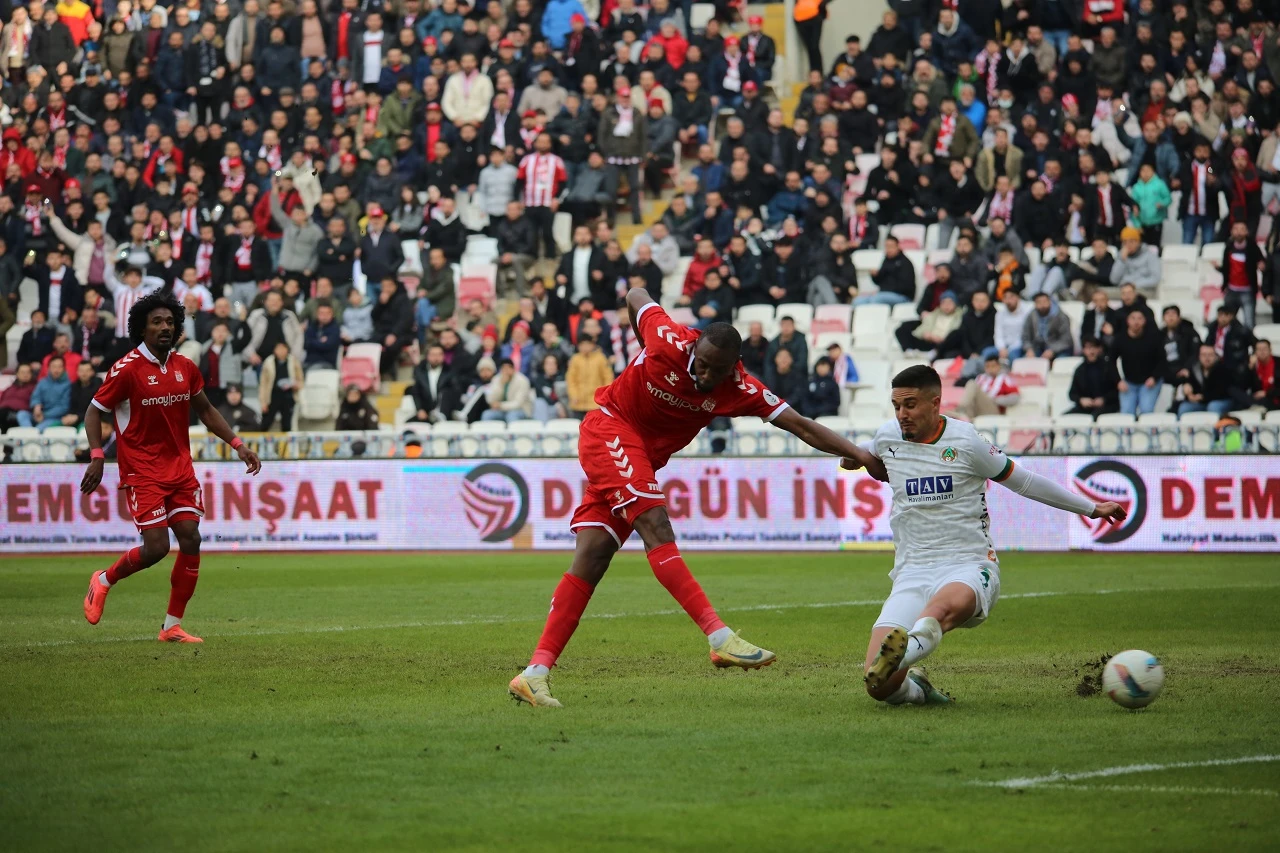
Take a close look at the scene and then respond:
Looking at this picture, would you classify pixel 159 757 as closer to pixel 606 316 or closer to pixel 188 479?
pixel 188 479

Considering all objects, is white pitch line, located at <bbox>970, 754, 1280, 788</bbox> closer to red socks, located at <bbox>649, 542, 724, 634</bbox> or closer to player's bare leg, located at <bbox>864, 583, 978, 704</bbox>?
player's bare leg, located at <bbox>864, 583, 978, 704</bbox>

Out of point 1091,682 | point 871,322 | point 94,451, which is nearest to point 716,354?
point 1091,682

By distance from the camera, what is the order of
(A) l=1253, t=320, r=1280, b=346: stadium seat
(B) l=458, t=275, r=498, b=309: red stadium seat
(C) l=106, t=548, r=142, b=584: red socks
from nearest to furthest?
(C) l=106, t=548, r=142, b=584: red socks
(A) l=1253, t=320, r=1280, b=346: stadium seat
(B) l=458, t=275, r=498, b=309: red stadium seat

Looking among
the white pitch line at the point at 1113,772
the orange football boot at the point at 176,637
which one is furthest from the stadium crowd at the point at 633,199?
the white pitch line at the point at 1113,772

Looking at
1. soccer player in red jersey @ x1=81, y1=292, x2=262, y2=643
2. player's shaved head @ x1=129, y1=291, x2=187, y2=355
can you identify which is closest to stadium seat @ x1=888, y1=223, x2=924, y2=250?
soccer player in red jersey @ x1=81, y1=292, x2=262, y2=643

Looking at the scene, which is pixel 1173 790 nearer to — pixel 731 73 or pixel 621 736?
pixel 621 736

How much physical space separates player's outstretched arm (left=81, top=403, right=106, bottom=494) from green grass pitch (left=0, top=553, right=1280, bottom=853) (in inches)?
44.5

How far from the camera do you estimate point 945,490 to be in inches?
352

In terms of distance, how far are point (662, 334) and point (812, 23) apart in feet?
68.7

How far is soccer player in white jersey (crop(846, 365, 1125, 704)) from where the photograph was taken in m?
8.76

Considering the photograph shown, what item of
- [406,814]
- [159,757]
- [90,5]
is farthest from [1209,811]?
[90,5]

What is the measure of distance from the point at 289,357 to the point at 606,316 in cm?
463

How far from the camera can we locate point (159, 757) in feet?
24.1

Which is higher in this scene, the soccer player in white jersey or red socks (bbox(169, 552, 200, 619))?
the soccer player in white jersey
